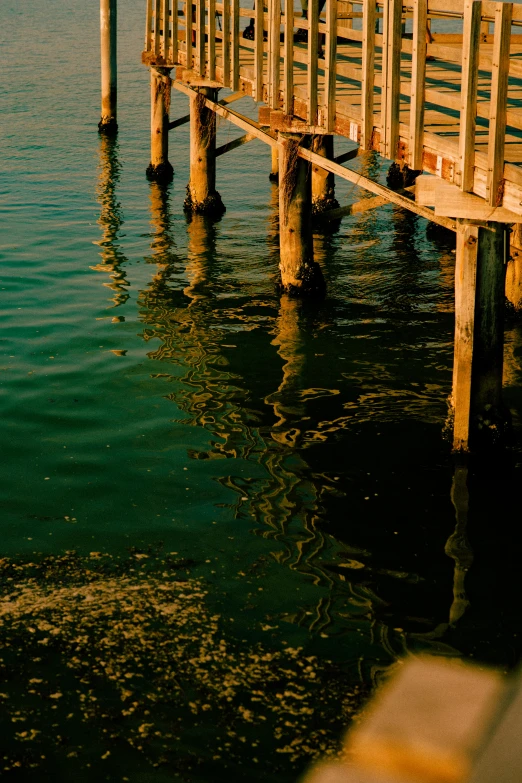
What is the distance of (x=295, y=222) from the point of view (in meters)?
10.3

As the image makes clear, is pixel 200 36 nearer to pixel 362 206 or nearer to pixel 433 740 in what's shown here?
pixel 362 206

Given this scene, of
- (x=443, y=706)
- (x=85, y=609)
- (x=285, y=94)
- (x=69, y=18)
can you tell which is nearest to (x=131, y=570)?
(x=85, y=609)

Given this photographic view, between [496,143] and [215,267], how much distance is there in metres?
6.82

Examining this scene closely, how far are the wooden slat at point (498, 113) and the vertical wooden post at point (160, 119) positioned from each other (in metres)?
10.7

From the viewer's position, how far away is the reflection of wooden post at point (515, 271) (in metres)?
9.62

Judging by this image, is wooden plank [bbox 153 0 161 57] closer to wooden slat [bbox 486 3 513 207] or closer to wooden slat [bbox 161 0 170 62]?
wooden slat [bbox 161 0 170 62]

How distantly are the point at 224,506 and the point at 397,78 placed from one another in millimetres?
3517

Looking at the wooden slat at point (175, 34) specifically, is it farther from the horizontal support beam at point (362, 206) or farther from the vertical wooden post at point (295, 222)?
the horizontal support beam at point (362, 206)

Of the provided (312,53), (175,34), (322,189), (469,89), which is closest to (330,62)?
(312,53)

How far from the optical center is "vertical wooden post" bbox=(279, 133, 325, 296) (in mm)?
10039

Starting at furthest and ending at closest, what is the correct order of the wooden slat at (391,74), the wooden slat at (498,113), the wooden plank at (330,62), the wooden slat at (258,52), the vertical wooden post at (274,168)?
1. the vertical wooden post at (274,168)
2. the wooden slat at (258,52)
3. the wooden plank at (330,62)
4. the wooden slat at (391,74)
5. the wooden slat at (498,113)

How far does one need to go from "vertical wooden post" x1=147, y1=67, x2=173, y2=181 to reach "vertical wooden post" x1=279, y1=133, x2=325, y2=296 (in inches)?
255

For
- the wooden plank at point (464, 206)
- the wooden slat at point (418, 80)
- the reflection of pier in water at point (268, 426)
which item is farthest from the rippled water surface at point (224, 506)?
the wooden slat at point (418, 80)

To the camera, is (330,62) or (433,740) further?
(330,62)
